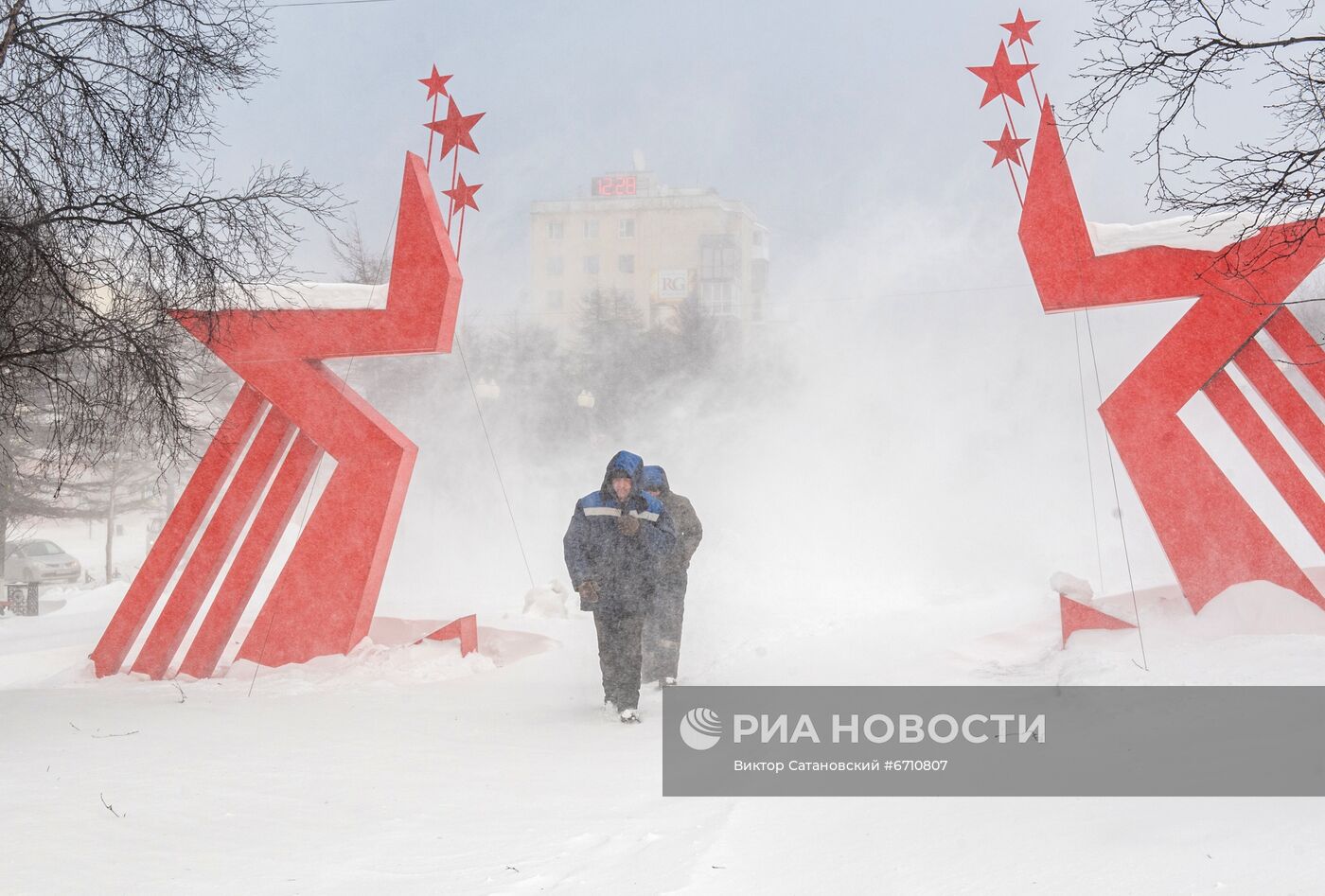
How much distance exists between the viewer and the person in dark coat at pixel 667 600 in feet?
24.8

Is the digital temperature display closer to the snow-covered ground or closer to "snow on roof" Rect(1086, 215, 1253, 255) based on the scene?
"snow on roof" Rect(1086, 215, 1253, 255)

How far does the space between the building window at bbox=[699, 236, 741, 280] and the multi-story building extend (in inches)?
1.2

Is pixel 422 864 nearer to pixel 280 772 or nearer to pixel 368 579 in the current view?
pixel 280 772

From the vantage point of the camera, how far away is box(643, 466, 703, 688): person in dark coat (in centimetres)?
756

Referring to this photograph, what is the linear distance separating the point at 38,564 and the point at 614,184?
2253cm

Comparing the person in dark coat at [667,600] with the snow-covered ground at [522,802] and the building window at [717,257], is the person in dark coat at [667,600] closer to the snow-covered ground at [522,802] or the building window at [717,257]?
the snow-covered ground at [522,802]

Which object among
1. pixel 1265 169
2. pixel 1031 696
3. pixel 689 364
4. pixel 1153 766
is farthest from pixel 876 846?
pixel 689 364

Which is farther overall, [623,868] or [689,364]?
[689,364]

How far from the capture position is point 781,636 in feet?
35.9

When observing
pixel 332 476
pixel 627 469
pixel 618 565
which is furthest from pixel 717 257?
pixel 618 565

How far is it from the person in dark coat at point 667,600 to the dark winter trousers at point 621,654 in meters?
0.92

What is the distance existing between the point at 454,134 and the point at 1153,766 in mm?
8019

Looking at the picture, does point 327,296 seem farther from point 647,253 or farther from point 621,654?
point 647,253

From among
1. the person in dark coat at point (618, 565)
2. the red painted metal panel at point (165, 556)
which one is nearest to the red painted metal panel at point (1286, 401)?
the person in dark coat at point (618, 565)
